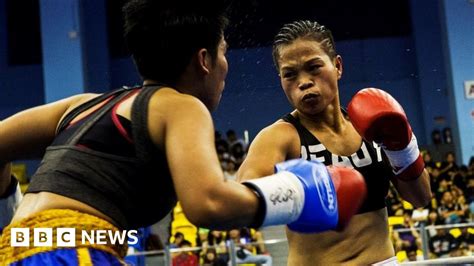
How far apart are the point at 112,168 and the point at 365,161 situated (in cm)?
111

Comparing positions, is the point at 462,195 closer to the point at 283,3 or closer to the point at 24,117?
the point at 283,3

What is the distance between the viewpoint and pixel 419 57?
33.8ft

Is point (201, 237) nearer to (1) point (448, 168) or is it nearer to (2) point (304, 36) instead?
(1) point (448, 168)

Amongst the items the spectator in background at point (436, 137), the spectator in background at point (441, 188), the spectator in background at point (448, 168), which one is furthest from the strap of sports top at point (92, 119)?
the spectator in background at point (436, 137)

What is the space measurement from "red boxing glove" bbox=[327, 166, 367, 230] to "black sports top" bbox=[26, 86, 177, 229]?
32 cm

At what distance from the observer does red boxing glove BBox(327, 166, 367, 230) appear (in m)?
1.32

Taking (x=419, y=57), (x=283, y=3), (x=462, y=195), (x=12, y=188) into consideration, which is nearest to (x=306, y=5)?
(x=283, y=3)

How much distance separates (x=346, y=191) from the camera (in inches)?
52.5

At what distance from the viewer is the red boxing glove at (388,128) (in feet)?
6.57

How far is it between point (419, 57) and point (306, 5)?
185cm

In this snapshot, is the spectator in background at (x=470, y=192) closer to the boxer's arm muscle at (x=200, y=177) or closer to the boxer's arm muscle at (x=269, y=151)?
the boxer's arm muscle at (x=269, y=151)

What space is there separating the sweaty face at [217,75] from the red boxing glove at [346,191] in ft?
0.88

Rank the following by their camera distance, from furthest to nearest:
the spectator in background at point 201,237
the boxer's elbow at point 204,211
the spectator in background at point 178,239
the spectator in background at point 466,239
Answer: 1. the spectator in background at point 201,237
2. the spectator in background at point 178,239
3. the spectator in background at point 466,239
4. the boxer's elbow at point 204,211

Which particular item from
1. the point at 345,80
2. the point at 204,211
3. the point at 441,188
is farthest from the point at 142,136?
the point at 345,80
